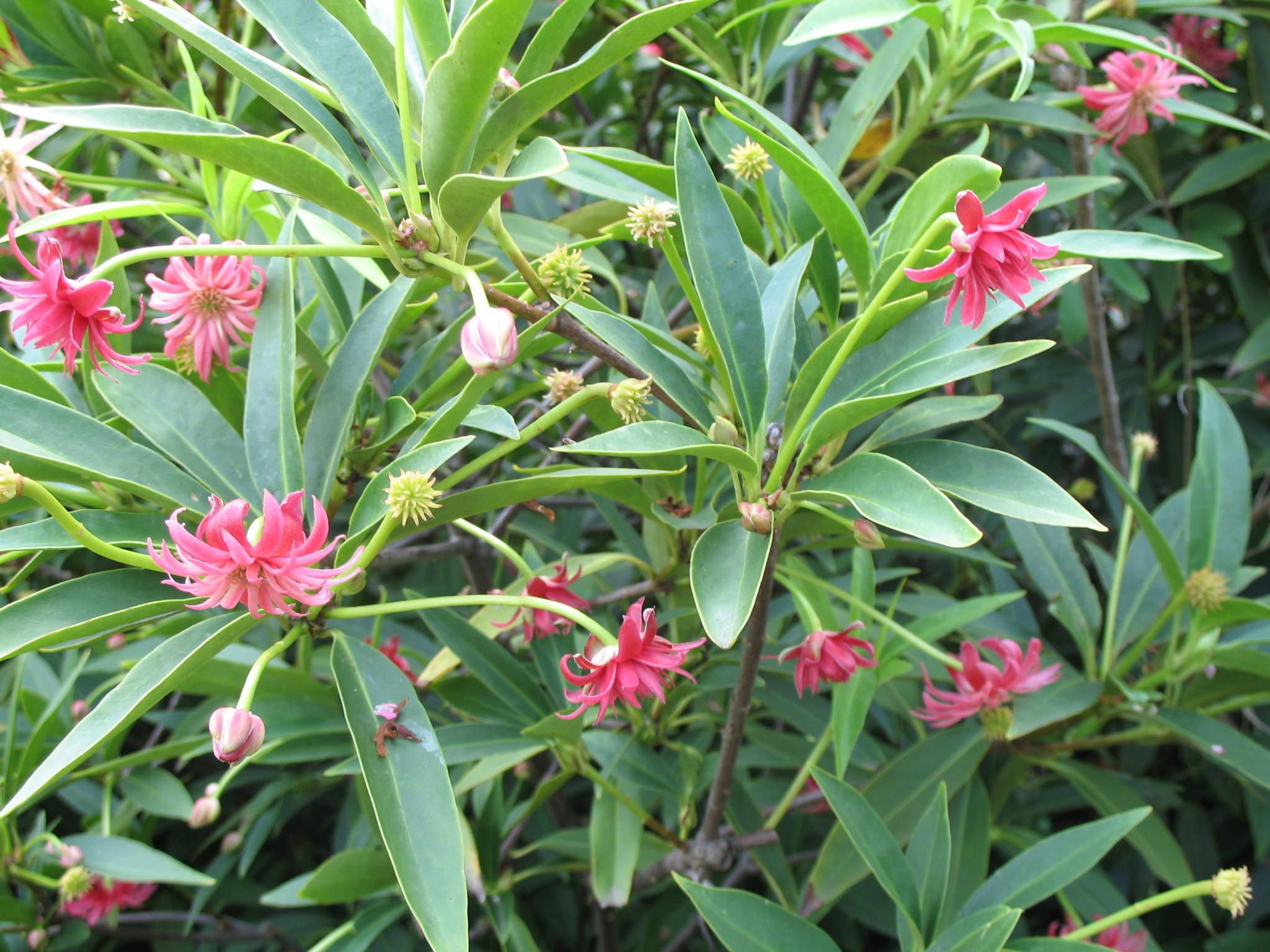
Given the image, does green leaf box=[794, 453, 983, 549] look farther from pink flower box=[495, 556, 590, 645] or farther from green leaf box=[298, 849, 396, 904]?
green leaf box=[298, 849, 396, 904]

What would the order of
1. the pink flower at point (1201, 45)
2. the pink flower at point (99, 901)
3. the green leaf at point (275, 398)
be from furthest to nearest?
the pink flower at point (1201, 45) < the pink flower at point (99, 901) < the green leaf at point (275, 398)

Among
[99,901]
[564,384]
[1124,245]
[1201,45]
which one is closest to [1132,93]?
[1124,245]

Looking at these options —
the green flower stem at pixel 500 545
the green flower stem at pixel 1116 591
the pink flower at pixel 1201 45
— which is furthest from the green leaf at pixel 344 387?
the pink flower at pixel 1201 45

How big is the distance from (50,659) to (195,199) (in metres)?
1.00

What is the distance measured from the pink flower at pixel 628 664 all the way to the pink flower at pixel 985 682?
461 mm

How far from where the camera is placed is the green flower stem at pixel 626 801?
1045 millimetres

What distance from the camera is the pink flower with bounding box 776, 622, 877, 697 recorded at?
90cm

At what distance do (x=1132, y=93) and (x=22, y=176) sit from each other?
1405 millimetres

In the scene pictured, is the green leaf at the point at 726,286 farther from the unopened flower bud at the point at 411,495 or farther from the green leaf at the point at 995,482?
the unopened flower bud at the point at 411,495

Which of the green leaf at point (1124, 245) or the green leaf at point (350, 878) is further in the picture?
the green leaf at point (350, 878)

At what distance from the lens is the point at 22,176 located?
2.98ft

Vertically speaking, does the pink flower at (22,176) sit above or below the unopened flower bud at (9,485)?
above

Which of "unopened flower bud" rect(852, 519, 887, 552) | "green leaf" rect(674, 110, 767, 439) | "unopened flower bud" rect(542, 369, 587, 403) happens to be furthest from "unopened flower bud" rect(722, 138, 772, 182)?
"unopened flower bud" rect(852, 519, 887, 552)

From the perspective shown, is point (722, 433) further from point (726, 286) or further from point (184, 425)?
point (184, 425)
